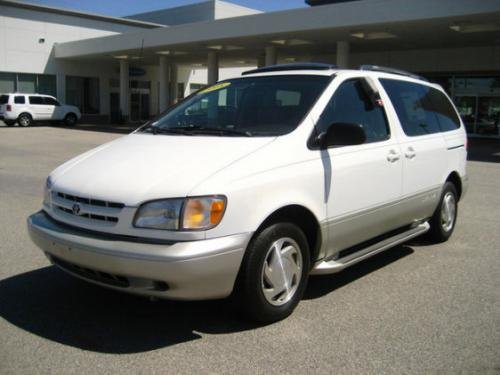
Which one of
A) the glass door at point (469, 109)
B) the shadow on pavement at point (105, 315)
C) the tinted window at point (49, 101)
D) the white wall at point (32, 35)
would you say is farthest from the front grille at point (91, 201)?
the white wall at point (32, 35)

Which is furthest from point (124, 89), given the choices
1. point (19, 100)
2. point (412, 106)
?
point (412, 106)

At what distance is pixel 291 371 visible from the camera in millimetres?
3219

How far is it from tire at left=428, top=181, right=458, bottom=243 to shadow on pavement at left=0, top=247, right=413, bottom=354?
6.11 ft

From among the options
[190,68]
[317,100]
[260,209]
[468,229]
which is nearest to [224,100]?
[317,100]

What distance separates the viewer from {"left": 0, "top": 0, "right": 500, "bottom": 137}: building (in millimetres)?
19406

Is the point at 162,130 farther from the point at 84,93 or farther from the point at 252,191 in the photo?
the point at 84,93

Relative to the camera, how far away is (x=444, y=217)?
20.4 ft

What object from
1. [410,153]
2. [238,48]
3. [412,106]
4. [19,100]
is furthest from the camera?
[19,100]

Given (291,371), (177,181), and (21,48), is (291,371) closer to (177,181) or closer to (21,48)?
(177,181)

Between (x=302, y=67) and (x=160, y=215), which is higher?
(x=302, y=67)

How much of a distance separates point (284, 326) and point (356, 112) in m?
2.01

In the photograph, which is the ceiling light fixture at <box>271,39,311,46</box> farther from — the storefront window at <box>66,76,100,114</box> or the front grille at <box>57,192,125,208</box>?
the front grille at <box>57,192,125,208</box>

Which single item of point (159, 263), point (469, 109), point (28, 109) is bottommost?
point (159, 263)

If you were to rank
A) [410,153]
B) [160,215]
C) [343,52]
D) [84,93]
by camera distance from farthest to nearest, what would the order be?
[84,93], [343,52], [410,153], [160,215]
